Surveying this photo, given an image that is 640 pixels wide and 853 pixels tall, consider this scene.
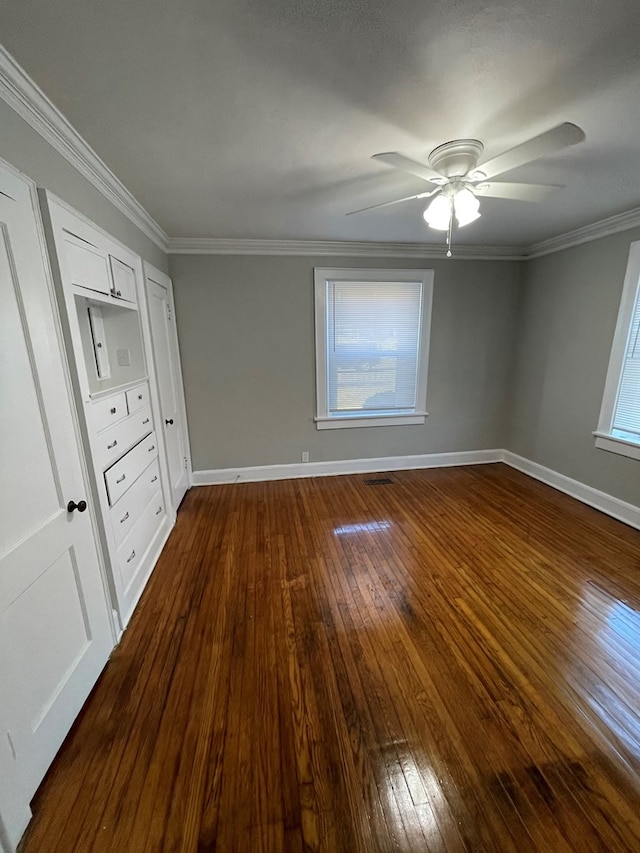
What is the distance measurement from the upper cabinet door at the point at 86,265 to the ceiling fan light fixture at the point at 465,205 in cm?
189

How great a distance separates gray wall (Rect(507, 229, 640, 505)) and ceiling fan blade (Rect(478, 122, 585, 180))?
6.65ft

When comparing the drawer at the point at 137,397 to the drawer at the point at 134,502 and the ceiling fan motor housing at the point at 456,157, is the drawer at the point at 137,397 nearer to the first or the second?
the drawer at the point at 134,502

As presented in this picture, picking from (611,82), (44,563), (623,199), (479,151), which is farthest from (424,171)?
(44,563)

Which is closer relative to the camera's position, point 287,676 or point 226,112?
point 226,112

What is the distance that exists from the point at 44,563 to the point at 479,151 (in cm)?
266

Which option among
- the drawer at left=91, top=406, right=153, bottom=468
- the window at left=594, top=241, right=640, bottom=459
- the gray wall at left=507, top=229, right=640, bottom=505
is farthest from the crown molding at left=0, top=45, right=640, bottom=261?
the drawer at left=91, top=406, right=153, bottom=468

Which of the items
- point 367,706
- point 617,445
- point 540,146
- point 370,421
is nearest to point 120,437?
point 367,706

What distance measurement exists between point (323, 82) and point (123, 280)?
1.55 meters

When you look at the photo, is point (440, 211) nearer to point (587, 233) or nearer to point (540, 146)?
point (540, 146)

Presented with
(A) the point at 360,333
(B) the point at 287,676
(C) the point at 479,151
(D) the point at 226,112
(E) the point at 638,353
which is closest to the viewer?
(D) the point at 226,112

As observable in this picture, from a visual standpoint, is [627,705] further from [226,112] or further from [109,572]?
[226,112]

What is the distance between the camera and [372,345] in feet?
12.1

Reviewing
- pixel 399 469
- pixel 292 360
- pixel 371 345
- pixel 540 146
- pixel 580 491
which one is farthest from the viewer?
pixel 399 469

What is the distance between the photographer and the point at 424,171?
5.20 ft
